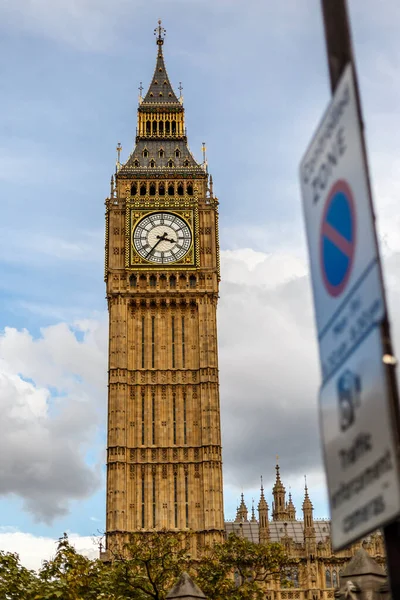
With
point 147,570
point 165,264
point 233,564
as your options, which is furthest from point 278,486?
point 147,570

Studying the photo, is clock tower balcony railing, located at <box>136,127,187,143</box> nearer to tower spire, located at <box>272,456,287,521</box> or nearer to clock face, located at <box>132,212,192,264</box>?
clock face, located at <box>132,212,192,264</box>

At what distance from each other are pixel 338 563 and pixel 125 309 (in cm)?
Result: 2346

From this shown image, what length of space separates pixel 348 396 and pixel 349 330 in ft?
1.46

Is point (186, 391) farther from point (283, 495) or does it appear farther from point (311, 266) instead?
point (311, 266)

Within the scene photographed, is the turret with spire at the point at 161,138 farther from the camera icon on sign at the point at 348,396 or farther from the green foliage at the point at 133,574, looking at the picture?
the camera icon on sign at the point at 348,396

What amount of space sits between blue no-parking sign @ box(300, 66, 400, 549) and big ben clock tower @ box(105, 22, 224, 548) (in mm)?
57569

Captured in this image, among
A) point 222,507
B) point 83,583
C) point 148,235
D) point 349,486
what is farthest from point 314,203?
point 148,235

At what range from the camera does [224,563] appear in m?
45.8

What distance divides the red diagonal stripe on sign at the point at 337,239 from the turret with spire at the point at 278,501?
2944 inches

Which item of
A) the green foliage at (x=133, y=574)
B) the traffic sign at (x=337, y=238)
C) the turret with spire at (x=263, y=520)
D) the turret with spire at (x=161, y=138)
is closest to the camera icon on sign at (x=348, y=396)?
the traffic sign at (x=337, y=238)

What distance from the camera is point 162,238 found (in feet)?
234

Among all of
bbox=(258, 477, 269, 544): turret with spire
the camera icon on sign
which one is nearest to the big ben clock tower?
bbox=(258, 477, 269, 544): turret with spire

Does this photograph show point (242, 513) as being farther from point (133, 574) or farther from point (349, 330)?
point (349, 330)

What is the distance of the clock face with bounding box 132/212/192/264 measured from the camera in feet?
233
